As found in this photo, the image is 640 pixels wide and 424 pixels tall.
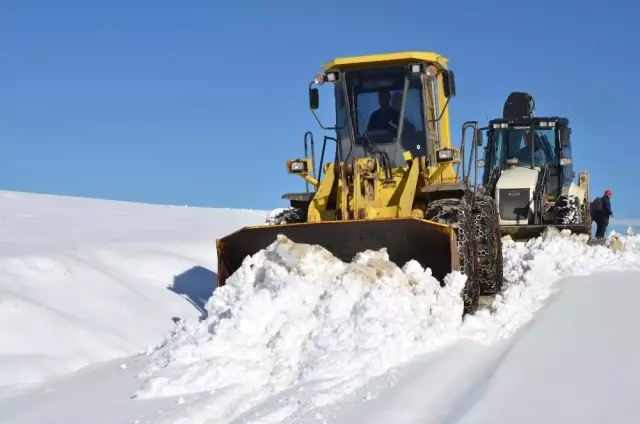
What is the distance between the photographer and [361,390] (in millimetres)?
3893

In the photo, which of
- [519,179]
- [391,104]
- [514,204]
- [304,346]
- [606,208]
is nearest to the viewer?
[304,346]

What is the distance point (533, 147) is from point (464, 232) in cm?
779

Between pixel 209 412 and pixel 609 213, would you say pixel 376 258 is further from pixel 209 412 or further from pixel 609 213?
pixel 609 213

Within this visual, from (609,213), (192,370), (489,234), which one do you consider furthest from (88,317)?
(609,213)

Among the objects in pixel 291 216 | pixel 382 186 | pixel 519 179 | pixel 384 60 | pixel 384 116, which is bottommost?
pixel 291 216

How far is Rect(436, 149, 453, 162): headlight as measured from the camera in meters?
6.57

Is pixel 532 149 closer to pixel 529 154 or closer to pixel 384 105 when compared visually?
pixel 529 154

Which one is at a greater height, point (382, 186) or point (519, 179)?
point (382, 186)

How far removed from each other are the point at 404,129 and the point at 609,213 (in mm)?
10939

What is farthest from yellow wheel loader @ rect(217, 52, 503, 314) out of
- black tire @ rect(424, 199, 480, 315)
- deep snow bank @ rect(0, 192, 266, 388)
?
deep snow bank @ rect(0, 192, 266, 388)

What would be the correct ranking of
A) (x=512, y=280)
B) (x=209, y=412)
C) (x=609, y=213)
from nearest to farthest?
(x=209, y=412)
(x=512, y=280)
(x=609, y=213)

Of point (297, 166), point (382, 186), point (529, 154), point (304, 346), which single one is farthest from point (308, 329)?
point (529, 154)

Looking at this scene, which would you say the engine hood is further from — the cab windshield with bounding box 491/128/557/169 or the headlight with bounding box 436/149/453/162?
the headlight with bounding box 436/149/453/162

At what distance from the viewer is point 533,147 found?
1299 cm
